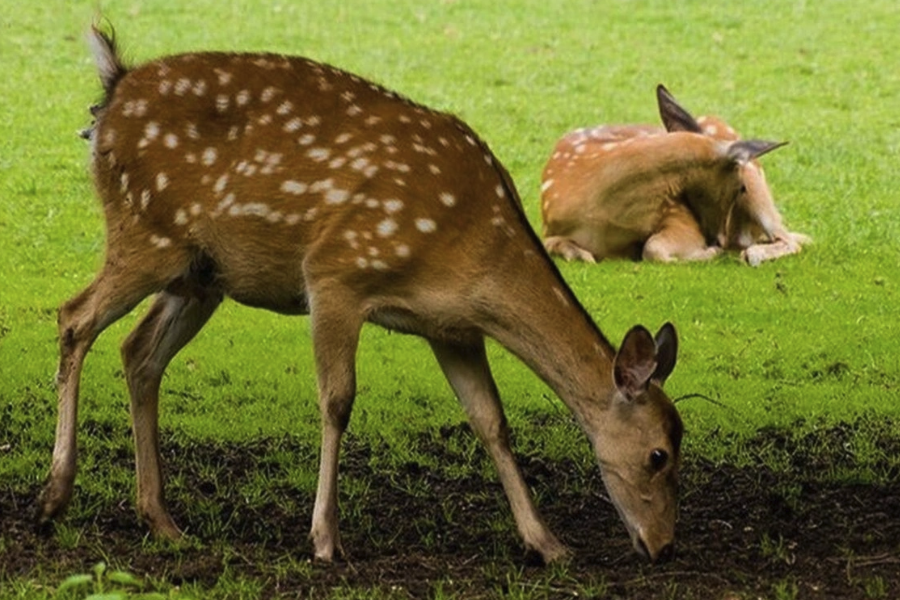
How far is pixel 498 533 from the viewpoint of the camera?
727 cm

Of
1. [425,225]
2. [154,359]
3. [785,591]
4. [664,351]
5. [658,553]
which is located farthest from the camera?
[154,359]

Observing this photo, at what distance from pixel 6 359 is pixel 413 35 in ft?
35.6

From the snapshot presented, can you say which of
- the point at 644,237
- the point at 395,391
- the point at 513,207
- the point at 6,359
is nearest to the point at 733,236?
the point at 644,237

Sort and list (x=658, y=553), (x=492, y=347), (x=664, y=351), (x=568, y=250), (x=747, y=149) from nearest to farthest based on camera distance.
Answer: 1. (x=658, y=553)
2. (x=664, y=351)
3. (x=492, y=347)
4. (x=568, y=250)
5. (x=747, y=149)

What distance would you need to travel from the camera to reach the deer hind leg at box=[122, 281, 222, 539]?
7.24m

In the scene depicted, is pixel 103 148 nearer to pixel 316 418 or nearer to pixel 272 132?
pixel 272 132

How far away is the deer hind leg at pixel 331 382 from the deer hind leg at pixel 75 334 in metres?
0.64

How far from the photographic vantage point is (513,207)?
7090mm

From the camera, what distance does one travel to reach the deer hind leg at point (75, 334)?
7074 mm

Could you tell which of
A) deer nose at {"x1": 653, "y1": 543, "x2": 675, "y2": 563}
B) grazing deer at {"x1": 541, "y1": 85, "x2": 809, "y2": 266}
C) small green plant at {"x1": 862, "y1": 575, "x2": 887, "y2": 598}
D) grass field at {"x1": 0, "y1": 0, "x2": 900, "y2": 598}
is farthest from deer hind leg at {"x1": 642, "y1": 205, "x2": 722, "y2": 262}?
small green plant at {"x1": 862, "y1": 575, "x2": 887, "y2": 598}

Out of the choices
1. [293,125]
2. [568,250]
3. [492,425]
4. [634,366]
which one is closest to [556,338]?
[634,366]

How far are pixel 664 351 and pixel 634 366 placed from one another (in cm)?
15

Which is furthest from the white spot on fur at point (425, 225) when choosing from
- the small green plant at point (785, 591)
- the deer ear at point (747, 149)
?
the deer ear at point (747, 149)

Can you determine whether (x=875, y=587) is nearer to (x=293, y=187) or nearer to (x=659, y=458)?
(x=659, y=458)
